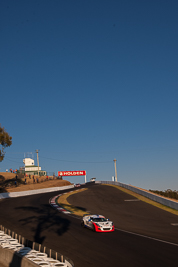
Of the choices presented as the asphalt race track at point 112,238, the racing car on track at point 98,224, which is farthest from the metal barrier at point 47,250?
the racing car on track at point 98,224

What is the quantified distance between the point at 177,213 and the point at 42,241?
19.3 metres

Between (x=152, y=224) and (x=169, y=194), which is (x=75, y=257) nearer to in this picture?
(x=152, y=224)

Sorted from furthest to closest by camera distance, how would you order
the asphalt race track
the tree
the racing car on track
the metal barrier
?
the tree
the racing car on track
the asphalt race track
the metal barrier

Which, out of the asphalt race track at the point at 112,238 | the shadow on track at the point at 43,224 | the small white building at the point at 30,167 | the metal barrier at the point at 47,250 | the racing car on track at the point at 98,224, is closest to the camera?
the metal barrier at the point at 47,250

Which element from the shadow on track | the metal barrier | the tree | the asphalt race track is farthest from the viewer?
the tree

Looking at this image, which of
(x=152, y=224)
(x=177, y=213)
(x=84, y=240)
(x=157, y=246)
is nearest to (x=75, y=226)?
(x=84, y=240)

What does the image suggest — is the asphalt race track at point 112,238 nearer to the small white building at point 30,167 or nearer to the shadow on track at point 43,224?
the shadow on track at point 43,224

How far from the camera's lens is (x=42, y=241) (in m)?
16.9

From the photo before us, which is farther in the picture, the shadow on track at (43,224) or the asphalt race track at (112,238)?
the shadow on track at (43,224)

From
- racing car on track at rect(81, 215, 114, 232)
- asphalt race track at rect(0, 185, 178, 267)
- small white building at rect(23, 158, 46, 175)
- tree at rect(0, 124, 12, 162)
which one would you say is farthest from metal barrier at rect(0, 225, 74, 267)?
small white building at rect(23, 158, 46, 175)

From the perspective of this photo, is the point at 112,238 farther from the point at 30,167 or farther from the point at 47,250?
the point at 30,167

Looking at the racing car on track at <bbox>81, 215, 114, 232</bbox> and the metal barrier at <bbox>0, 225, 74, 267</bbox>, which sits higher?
the metal barrier at <bbox>0, 225, 74, 267</bbox>

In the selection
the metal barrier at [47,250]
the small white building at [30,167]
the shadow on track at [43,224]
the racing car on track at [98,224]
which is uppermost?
the small white building at [30,167]

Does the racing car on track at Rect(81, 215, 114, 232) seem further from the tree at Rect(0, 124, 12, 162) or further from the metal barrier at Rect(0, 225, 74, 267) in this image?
the tree at Rect(0, 124, 12, 162)
